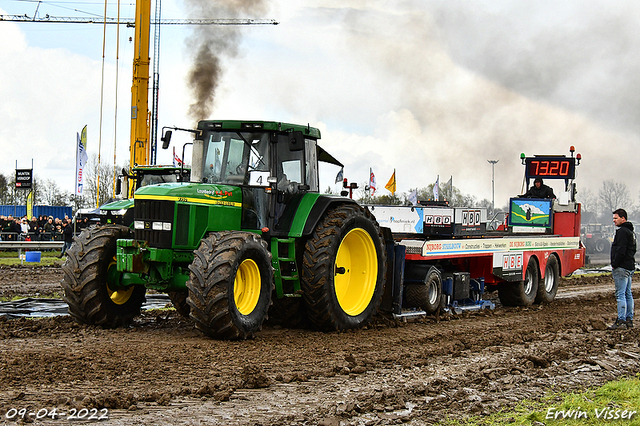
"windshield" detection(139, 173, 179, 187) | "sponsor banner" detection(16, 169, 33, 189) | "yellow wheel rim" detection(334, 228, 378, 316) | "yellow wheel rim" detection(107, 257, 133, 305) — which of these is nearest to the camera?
"yellow wheel rim" detection(107, 257, 133, 305)

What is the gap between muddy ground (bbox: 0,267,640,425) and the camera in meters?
5.46

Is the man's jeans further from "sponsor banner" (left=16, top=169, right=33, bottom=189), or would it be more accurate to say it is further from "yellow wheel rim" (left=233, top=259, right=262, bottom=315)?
"sponsor banner" (left=16, top=169, right=33, bottom=189)

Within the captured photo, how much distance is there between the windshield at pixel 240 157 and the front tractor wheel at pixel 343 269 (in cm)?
113

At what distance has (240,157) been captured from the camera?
9.32m

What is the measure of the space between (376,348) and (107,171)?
5622 centimetres

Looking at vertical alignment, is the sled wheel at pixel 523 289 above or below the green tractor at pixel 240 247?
below

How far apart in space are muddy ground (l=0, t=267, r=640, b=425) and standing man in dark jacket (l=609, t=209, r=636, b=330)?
58 centimetres

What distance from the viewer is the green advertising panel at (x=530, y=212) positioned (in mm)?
15859

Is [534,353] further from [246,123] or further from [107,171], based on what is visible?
[107,171]

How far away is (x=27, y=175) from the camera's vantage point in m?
30.8

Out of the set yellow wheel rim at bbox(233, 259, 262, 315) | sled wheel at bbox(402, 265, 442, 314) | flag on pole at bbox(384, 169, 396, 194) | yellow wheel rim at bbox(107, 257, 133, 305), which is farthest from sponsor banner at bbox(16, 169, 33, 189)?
yellow wheel rim at bbox(233, 259, 262, 315)

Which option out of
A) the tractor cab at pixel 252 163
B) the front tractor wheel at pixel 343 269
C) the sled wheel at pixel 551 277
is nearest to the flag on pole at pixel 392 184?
the sled wheel at pixel 551 277

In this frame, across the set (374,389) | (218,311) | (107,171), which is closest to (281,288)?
(218,311)

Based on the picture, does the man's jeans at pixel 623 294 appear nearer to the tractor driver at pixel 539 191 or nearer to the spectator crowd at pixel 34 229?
the tractor driver at pixel 539 191
